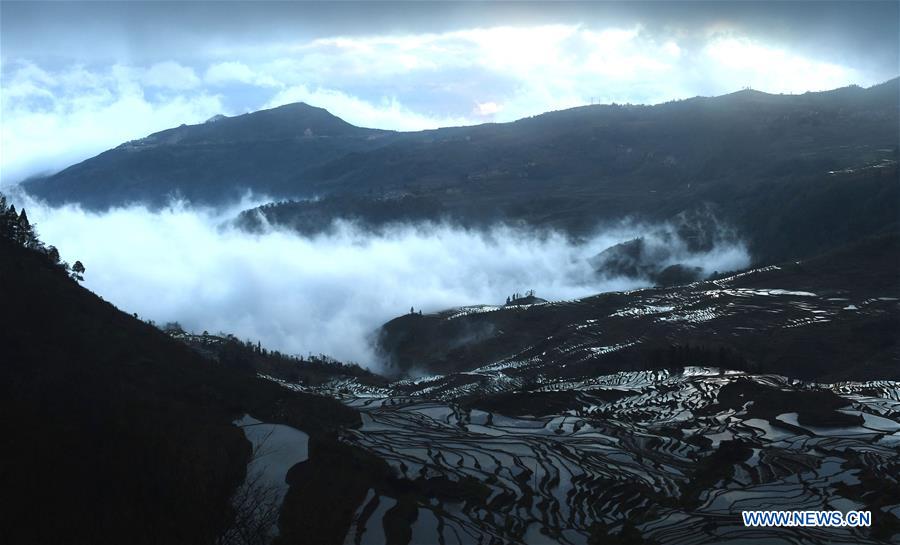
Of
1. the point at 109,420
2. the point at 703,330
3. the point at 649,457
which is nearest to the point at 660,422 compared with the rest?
the point at 649,457

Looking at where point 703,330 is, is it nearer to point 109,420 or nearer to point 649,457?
point 649,457

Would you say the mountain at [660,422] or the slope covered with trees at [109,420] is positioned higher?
the slope covered with trees at [109,420]

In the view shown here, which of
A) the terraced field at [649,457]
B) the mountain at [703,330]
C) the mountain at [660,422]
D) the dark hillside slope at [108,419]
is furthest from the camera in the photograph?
the mountain at [703,330]

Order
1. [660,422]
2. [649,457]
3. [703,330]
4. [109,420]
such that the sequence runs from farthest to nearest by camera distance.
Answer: [703,330], [660,422], [649,457], [109,420]

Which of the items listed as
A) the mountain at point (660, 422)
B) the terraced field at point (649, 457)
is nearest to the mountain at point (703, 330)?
the mountain at point (660, 422)

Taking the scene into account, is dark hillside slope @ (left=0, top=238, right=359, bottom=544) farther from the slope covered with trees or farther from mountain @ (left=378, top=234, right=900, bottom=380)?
mountain @ (left=378, top=234, right=900, bottom=380)

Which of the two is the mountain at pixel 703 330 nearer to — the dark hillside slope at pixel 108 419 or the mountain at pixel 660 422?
the mountain at pixel 660 422

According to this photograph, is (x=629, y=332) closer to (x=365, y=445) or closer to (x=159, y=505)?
(x=365, y=445)

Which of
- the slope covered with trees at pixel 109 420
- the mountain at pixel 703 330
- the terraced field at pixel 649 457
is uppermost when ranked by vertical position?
the slope covered with trees at pixel 109 420

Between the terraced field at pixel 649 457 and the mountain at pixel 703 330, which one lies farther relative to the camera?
the mountain at pixel 703 330

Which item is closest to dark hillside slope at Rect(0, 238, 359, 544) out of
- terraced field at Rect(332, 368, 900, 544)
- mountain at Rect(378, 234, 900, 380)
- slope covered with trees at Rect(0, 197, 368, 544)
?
slope covered with trees at Rect(0, 197, 368, 544)
